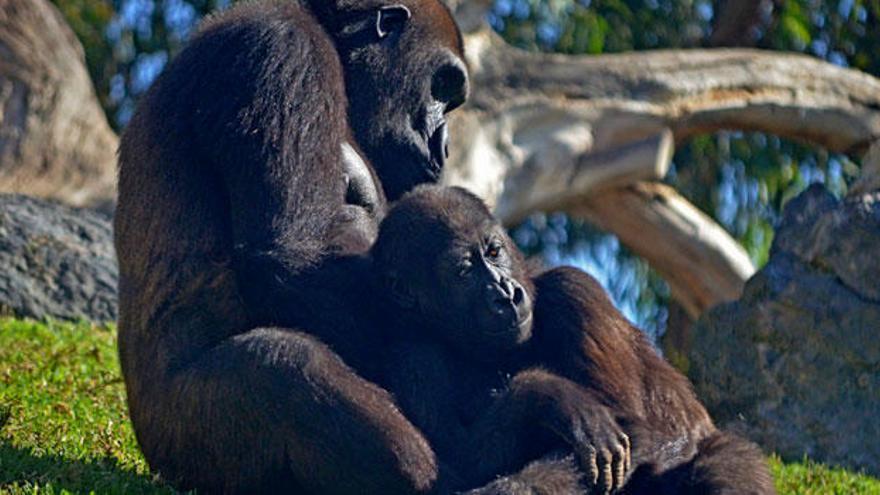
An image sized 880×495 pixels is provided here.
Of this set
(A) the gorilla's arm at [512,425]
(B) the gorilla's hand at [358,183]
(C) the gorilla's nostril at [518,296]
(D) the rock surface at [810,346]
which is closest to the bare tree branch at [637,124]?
(D) the rock surface at [810,346]

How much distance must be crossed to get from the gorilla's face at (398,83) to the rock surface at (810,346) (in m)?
2.44

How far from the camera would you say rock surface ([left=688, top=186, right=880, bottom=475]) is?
23.2 ft

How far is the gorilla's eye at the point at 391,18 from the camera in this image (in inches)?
212

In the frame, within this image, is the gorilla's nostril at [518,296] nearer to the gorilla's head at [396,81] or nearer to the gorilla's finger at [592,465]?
the gorilla's finger at [592,465]

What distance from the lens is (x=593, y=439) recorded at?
422 cm

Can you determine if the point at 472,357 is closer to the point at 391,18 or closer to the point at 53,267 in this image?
the point at 391,18

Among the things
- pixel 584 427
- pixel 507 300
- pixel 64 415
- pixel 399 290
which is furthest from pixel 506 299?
pixel 64 415

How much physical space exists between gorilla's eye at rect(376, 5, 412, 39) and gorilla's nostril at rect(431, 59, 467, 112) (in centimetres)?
21

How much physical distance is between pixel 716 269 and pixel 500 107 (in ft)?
6.50

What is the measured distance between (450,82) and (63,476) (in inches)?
75.0

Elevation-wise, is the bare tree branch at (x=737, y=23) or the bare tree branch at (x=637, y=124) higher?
the bare tree branch at (x=637, y=124)

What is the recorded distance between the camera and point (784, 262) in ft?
24.4

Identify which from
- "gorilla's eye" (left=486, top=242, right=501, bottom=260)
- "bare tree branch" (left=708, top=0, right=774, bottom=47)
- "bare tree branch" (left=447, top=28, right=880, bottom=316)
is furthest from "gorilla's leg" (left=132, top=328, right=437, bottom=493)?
"bare tree branch" (left=708, top=0, right=774, bottom=47)

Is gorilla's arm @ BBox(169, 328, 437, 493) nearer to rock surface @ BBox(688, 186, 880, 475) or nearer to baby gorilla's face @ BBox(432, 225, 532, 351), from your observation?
baby gorilla's face @ BBox(432, 225, 532, 351)
